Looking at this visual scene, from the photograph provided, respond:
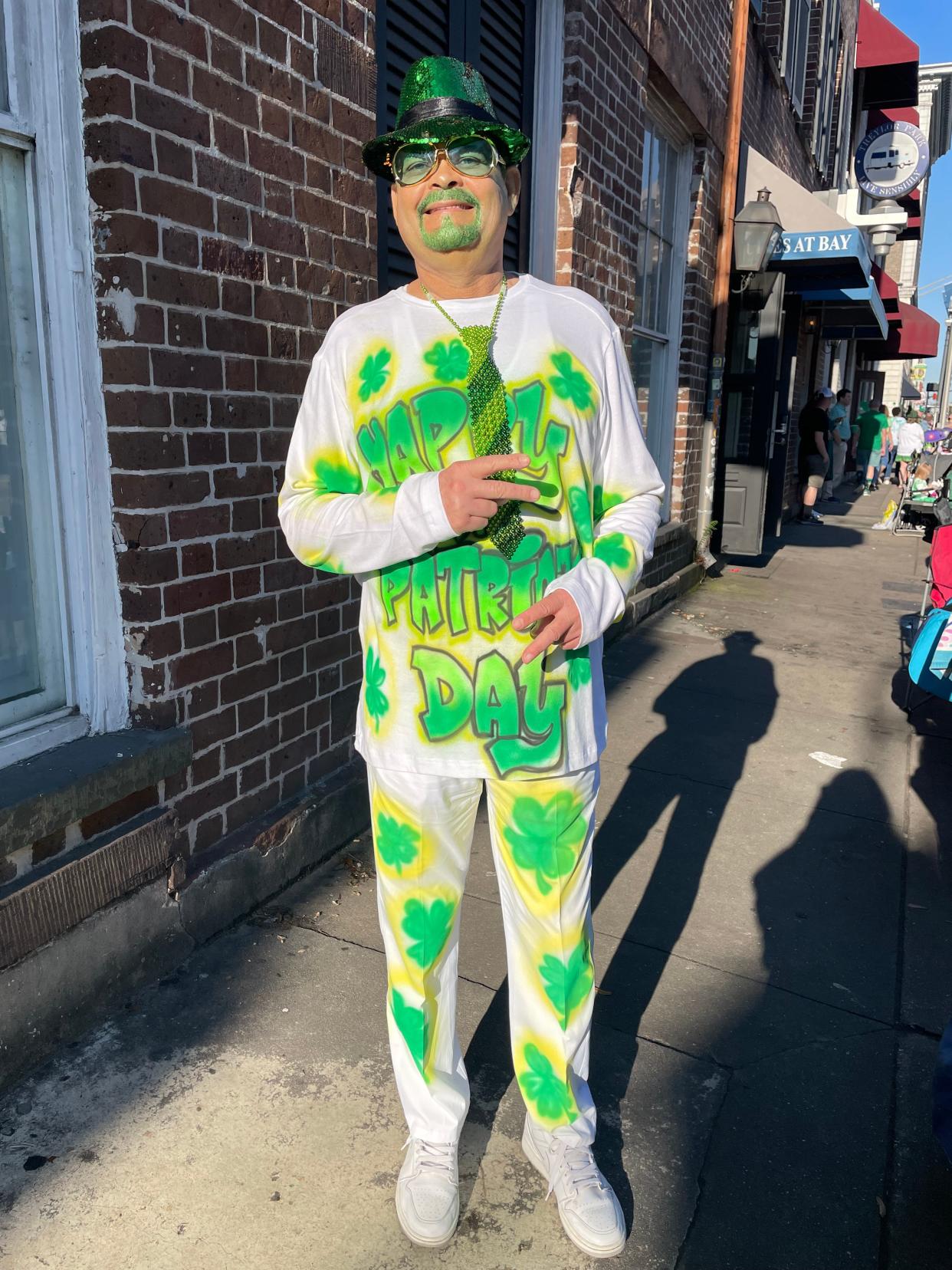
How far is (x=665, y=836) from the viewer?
374cm

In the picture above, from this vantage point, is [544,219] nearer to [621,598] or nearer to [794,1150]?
[621,598]

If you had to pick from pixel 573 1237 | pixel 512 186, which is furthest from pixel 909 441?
pixel 573 1237

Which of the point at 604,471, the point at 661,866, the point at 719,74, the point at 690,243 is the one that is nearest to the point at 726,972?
the point at 661,866

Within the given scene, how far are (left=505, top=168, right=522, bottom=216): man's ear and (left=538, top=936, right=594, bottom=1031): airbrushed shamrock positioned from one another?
1.47 meters

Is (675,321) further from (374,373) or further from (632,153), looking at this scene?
(374,373)

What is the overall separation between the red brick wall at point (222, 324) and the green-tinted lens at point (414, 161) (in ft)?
3.38

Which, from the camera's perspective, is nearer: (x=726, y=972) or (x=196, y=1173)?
(x=196, y=1173)

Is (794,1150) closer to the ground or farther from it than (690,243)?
closer to the ground

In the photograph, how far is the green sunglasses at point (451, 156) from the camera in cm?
162

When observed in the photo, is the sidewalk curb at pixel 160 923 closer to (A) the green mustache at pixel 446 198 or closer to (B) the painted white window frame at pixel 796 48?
(A) the green mustache at pixel 446 198


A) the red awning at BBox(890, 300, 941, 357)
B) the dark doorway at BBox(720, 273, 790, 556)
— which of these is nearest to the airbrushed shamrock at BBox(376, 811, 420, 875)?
the dark doorway at BBox(720, 273, 790, 556)

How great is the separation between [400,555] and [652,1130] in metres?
1.54

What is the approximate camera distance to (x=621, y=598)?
5.59 ft

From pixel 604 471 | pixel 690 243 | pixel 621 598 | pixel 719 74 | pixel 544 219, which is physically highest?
Answer: pixel 719 74
